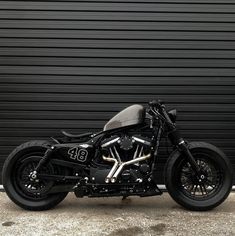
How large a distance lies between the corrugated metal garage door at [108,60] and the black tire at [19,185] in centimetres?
72

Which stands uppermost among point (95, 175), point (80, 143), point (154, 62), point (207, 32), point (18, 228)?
point (207, 32)

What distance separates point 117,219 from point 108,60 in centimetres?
220

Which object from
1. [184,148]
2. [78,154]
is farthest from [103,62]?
[184,148]

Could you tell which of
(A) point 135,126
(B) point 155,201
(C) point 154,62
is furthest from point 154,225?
(C) point 154,62

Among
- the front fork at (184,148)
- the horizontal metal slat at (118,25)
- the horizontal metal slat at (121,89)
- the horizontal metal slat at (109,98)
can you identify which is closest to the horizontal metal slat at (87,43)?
the horizontal metal slat at (118,25)

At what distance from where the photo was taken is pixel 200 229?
4543mm

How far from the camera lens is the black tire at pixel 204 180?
5.10 m

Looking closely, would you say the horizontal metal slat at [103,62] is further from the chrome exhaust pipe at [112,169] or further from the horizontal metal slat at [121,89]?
the chrome exhaust pipe at [112,169]

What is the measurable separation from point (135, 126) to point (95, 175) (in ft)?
2.52

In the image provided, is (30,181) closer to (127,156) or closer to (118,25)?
(127,156)

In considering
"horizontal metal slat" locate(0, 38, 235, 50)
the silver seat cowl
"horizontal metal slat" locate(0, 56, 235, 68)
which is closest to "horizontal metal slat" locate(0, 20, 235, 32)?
"horizontal metal slat" locate(0, 38, 235, 50)

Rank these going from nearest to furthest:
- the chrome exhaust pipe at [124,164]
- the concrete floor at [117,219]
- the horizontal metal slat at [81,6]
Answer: the concrete floor at [117,219] → the chrome exhaust pipe at [124,164] → the horizontal metal slat at [81,6]

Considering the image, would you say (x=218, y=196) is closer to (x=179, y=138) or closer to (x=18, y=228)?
(x=179, y=138)

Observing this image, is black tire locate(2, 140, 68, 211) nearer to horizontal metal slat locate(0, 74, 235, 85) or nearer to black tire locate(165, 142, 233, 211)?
horizontal metal slat locate(0, 74, 235, 85)
